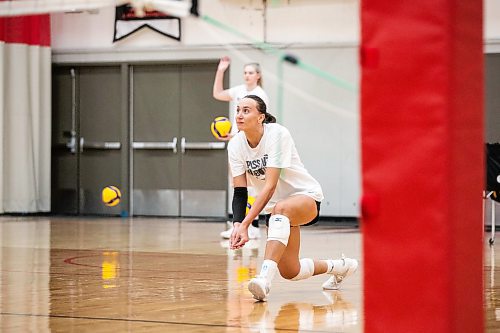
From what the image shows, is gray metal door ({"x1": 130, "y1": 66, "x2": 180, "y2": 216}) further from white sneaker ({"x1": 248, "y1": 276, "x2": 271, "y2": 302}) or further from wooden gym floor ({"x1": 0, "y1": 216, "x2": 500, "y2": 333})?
white sneaker ({"x1": 248, "y1": 276, "x2": 271, "y2": 302})

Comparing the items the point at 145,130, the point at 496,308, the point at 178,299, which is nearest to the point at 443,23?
the point at 496,308

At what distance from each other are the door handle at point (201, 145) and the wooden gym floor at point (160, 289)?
378 cm

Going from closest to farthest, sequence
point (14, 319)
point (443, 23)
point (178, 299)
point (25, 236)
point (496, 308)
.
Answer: point (443, 23)
point (14, 319)
point (496, 308)
point (178, 299)
point (25, 236)

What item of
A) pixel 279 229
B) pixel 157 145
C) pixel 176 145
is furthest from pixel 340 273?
pixel 157 145

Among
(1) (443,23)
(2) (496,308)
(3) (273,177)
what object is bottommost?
(2) (496,308)

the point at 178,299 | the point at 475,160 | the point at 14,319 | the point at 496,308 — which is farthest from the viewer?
the point at 178,299

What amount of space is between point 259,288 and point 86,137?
384 inches

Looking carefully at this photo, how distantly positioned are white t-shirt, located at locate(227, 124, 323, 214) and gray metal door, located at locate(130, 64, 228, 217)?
788cm

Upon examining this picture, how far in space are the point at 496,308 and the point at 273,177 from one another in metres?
1.39

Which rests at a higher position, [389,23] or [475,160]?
[389,23]

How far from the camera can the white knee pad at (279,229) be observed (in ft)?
15.3

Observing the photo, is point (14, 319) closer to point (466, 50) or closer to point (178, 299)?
point (178, 299)

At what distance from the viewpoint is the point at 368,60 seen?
2.57 metres

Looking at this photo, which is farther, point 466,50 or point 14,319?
point 14,319
